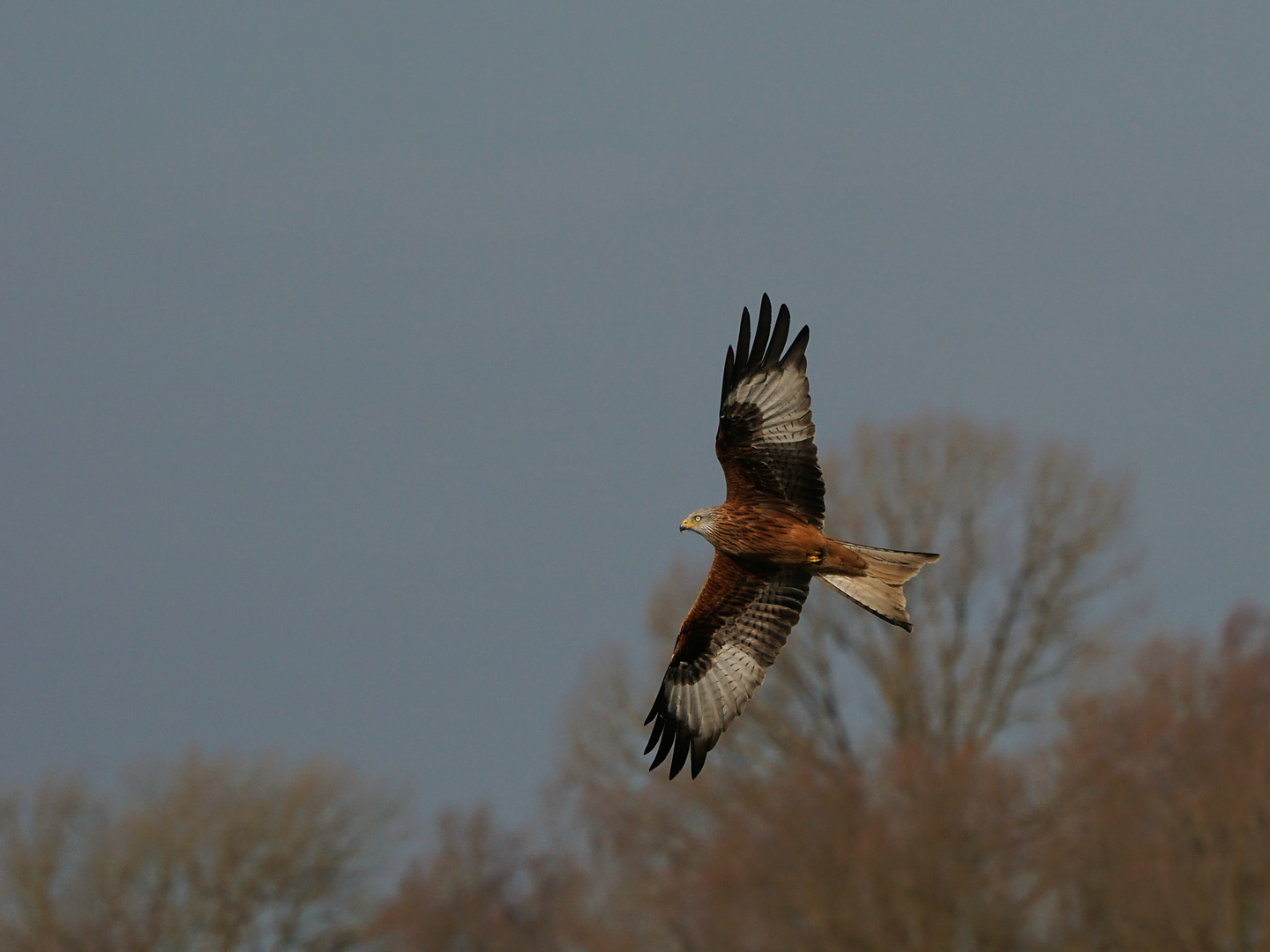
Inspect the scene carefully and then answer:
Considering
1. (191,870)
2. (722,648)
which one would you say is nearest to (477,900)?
(191,870)

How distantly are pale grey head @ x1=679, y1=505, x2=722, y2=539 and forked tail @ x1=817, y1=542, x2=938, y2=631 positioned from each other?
0.69 m

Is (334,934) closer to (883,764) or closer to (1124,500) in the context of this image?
(883,764)

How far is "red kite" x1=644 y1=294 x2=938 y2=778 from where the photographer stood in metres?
11.2

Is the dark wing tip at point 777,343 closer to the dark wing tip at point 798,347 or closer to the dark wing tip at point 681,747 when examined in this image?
the dark wing tip at point 798,347

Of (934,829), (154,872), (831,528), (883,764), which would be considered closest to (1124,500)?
(831,528)

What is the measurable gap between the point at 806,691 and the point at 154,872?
1293 cm

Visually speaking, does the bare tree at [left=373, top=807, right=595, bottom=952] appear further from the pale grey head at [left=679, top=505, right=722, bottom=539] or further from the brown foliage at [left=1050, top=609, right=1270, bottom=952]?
the pale grey head at [left=679, top=505, right=722, bottom=539]

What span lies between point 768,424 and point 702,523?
0.73m

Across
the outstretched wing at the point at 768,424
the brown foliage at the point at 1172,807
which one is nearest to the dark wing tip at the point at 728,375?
the outstretched wing at the point at 768,424

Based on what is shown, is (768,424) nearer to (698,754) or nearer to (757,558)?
(757,558)

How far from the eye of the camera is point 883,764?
3216 centimetres

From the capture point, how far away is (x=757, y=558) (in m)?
11.3

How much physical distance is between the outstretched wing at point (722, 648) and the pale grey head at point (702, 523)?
773 millimetres

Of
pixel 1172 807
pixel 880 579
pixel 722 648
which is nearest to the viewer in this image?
pixel 880 579
